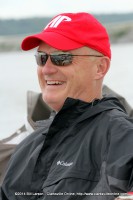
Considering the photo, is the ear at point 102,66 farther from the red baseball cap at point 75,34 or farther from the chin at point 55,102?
the chin at point 55,102

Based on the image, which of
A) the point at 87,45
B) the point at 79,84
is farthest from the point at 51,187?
the point at 87,45

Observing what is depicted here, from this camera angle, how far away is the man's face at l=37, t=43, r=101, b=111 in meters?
2.94

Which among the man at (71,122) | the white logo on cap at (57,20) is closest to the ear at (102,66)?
the man at (71,122)

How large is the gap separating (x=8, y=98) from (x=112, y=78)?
220 cm

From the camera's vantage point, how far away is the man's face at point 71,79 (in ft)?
9.63

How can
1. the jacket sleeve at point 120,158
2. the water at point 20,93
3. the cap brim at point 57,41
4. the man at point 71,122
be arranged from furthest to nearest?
1. the water at point 20,93
2. the cap brim at point 57,41
3. the man at point 71,122
4. the jacket sleeve at point 120,158

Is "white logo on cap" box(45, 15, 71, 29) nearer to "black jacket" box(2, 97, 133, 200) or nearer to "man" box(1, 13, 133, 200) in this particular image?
"man" box(1, 13, 133, 200)

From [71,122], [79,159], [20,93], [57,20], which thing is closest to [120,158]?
[79,159]

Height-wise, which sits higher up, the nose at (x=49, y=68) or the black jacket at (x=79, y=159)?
the nose at (x=49, y=68)

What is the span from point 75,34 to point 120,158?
0.75m

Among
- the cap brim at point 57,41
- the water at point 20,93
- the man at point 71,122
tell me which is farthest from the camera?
the water at point 20,93

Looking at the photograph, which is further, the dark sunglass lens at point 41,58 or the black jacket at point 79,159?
the dark sunglass lens at point 41,58

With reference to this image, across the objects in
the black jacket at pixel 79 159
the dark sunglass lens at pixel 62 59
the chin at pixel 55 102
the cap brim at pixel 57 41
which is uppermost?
the cap brim at pixel 57 41

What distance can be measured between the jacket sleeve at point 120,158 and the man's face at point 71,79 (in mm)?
367
